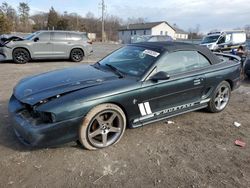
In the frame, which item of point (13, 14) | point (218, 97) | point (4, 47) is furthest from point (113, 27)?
point (218, 97)

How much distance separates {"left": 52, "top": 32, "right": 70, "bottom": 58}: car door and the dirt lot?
844cm

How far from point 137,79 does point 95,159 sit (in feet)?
4.40

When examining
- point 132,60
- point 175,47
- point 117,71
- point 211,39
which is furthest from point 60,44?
point 211,39

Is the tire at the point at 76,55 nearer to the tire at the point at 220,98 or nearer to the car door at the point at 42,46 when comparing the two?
the car door at the point at 42,46

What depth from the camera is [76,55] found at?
41.8 feet

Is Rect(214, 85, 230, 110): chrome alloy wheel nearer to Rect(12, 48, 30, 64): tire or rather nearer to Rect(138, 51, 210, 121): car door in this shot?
Rect(138, 51, 210, 121): car door

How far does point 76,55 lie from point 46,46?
1.53 metres

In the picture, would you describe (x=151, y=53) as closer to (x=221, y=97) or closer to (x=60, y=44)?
(x=221, y=97)

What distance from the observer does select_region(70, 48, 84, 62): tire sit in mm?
12664

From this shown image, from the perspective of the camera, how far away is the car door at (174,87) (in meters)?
3.86

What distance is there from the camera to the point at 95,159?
330 cm

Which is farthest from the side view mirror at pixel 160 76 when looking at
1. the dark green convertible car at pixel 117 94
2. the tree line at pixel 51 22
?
the tree line at pixel 51 22

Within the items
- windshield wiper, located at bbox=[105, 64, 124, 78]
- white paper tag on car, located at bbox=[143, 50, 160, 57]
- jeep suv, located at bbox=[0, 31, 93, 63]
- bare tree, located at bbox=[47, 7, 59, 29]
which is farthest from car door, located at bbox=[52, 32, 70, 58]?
bare tree, located at bbox=[47, 7, 59, 29]

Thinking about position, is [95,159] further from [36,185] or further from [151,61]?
[151,61]
